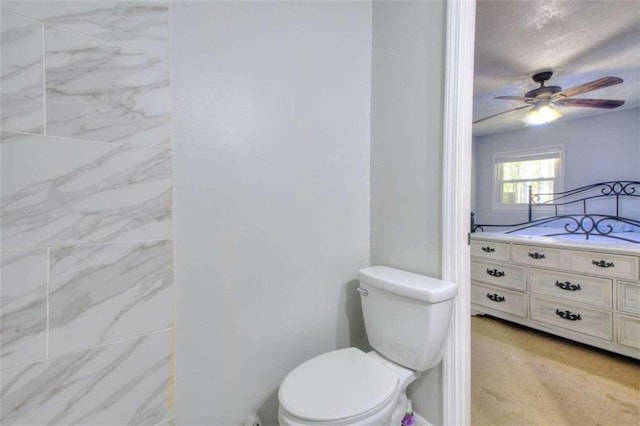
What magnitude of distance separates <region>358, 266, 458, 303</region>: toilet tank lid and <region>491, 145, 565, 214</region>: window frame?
3.79m

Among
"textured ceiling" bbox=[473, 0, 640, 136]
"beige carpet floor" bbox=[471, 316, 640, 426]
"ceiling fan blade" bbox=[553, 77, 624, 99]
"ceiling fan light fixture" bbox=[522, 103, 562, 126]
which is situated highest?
"textured ceiling" bbox=[473, 0, 640, 136]

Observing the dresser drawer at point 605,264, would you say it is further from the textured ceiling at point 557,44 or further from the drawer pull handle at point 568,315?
the textured ceiling at point 557,44

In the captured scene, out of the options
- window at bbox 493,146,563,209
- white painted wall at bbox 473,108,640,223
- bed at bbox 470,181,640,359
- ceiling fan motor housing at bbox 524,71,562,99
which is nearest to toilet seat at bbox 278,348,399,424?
bed at bbox 470,181,640,359

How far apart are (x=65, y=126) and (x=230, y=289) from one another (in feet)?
2.61

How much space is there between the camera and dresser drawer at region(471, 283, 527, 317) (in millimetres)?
2539

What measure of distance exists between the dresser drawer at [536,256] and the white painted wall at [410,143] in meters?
1.83

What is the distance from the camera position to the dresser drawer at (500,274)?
2561mm

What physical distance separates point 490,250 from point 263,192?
2519 millimetres

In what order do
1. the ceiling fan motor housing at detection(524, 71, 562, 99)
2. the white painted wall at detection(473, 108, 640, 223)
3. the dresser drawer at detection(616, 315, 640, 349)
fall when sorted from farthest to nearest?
the white painted wall at detection(473, 108, 640, 223), the ceiling fan motor housing at detection(524, 71, 562, 99), the dresser drawer at detection(616, 315, 640, 349)

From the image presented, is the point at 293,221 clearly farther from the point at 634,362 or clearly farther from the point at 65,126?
the point at 634,362

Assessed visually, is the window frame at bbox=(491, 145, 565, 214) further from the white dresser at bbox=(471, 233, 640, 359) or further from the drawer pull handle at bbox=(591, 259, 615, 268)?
the drawer pull handle at bbox=(591, 259, 615, 268)

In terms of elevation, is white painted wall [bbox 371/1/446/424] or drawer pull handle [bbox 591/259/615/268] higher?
white painted wall [bbox 371/1/446/424]

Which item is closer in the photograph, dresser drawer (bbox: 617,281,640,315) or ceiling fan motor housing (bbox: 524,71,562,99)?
dresser drawer (bbox: 617,281,640,315)

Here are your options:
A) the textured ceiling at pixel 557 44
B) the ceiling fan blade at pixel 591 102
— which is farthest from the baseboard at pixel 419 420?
the ceiling fan blade at pixel 591 102
